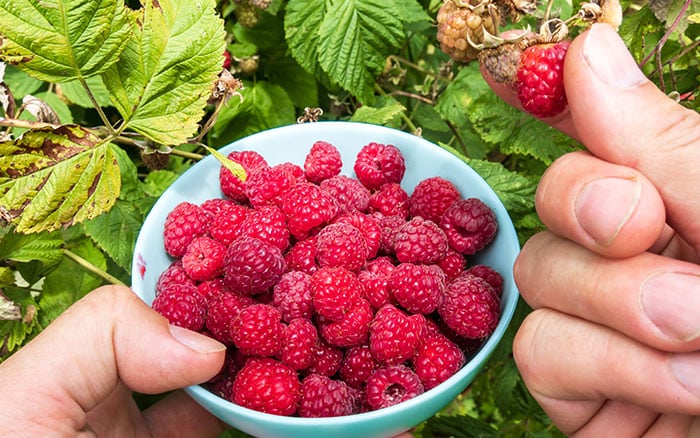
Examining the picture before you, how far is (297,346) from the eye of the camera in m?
0.99

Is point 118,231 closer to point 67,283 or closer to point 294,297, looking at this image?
point 67,283

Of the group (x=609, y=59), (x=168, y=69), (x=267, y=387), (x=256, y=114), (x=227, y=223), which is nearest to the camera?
(x=609, y=59)

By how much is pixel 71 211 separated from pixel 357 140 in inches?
21.6

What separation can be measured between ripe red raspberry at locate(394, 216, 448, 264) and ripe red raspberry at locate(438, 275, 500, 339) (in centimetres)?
7

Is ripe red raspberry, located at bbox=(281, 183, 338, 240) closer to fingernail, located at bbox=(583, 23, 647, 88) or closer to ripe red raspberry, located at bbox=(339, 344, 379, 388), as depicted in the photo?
ripe red raspberry, located at bbox=(339, 344, 379, 388)

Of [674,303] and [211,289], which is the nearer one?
[674,303]

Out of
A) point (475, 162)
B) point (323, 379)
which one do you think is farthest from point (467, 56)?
point (323, 379)

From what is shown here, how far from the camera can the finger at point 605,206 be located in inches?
28.8

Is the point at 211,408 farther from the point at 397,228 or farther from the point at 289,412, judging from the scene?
the point at 397,228

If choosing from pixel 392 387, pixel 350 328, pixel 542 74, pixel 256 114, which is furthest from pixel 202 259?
pixel 542 74

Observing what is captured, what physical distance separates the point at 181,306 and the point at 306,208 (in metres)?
0.27

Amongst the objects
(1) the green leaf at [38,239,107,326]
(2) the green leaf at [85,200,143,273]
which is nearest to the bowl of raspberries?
(2) the green leaf at [85,200,143,273]

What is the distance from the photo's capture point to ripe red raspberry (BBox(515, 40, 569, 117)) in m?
0.78

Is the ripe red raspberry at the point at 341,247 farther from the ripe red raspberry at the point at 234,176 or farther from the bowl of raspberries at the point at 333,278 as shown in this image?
the ripe red raspberry at the point at 234,176
